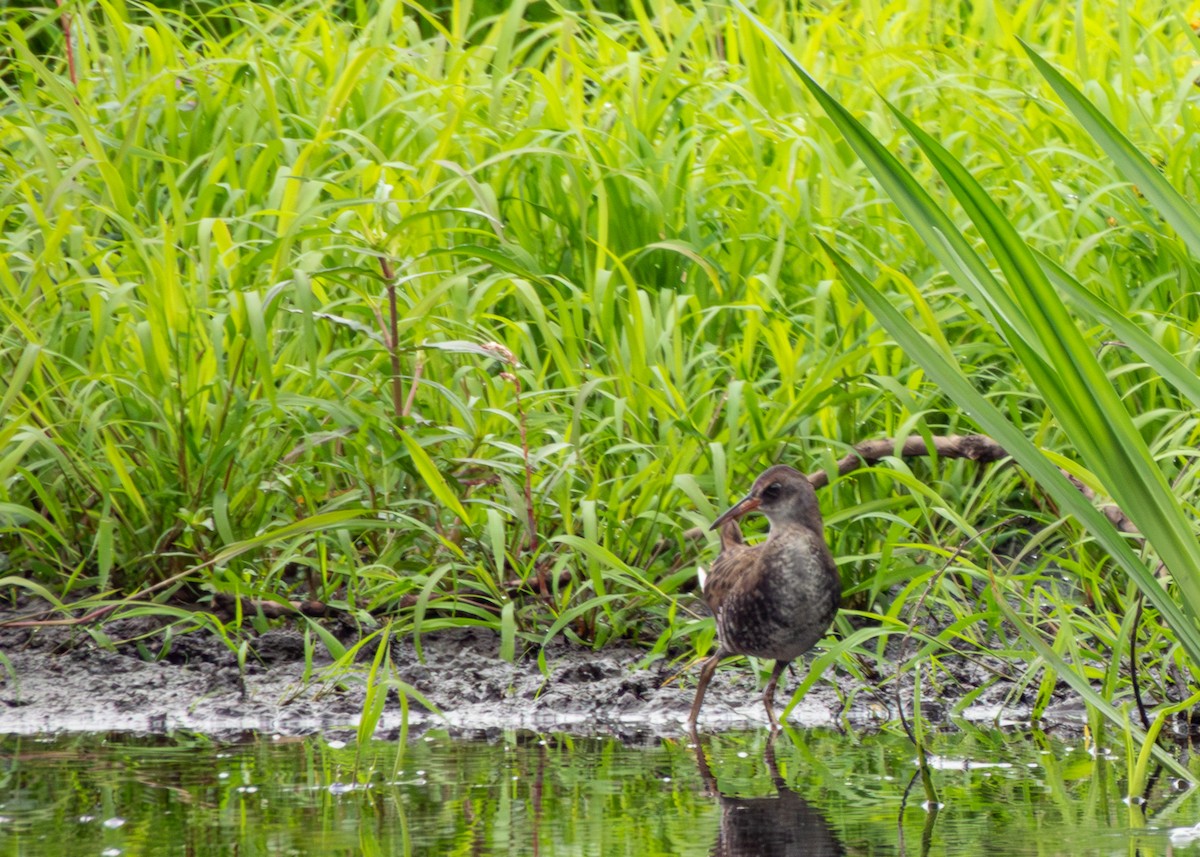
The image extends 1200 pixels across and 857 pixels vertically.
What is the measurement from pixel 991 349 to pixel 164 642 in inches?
92.1

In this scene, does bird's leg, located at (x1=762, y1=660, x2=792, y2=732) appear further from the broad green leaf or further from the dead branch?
the broad green leaf

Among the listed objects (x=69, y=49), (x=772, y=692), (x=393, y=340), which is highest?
(x=69, y=49)

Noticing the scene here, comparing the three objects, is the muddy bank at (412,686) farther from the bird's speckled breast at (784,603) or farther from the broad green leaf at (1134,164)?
the broad green leaf at (1134,164)

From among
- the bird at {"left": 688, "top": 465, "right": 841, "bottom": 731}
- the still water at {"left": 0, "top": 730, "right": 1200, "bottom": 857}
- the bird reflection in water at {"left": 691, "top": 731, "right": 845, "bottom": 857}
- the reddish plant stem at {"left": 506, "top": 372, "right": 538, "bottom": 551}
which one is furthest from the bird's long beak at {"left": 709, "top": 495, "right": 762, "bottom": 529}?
the bird reflection in water at {"left": 691, "top": 731, "right": 845, "bottom": 857}

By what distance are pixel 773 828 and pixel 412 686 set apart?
4.60 ft

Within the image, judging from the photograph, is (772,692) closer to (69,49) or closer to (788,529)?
(788,529)

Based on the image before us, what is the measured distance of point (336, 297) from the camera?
15.8ft

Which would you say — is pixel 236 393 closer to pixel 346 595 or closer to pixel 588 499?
pixel 346 595

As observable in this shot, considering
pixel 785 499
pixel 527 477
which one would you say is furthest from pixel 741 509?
pixel 527 477

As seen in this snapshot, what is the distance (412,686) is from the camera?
11.8 ft

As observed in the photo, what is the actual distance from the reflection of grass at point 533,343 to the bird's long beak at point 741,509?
12 cm

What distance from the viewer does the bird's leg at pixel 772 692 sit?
3.41 m

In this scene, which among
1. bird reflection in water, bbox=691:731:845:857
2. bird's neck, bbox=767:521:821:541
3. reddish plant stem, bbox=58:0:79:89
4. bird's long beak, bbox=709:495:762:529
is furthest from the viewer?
reddish plant stem, bbox=58:0:79:89

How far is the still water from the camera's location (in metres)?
2.27
